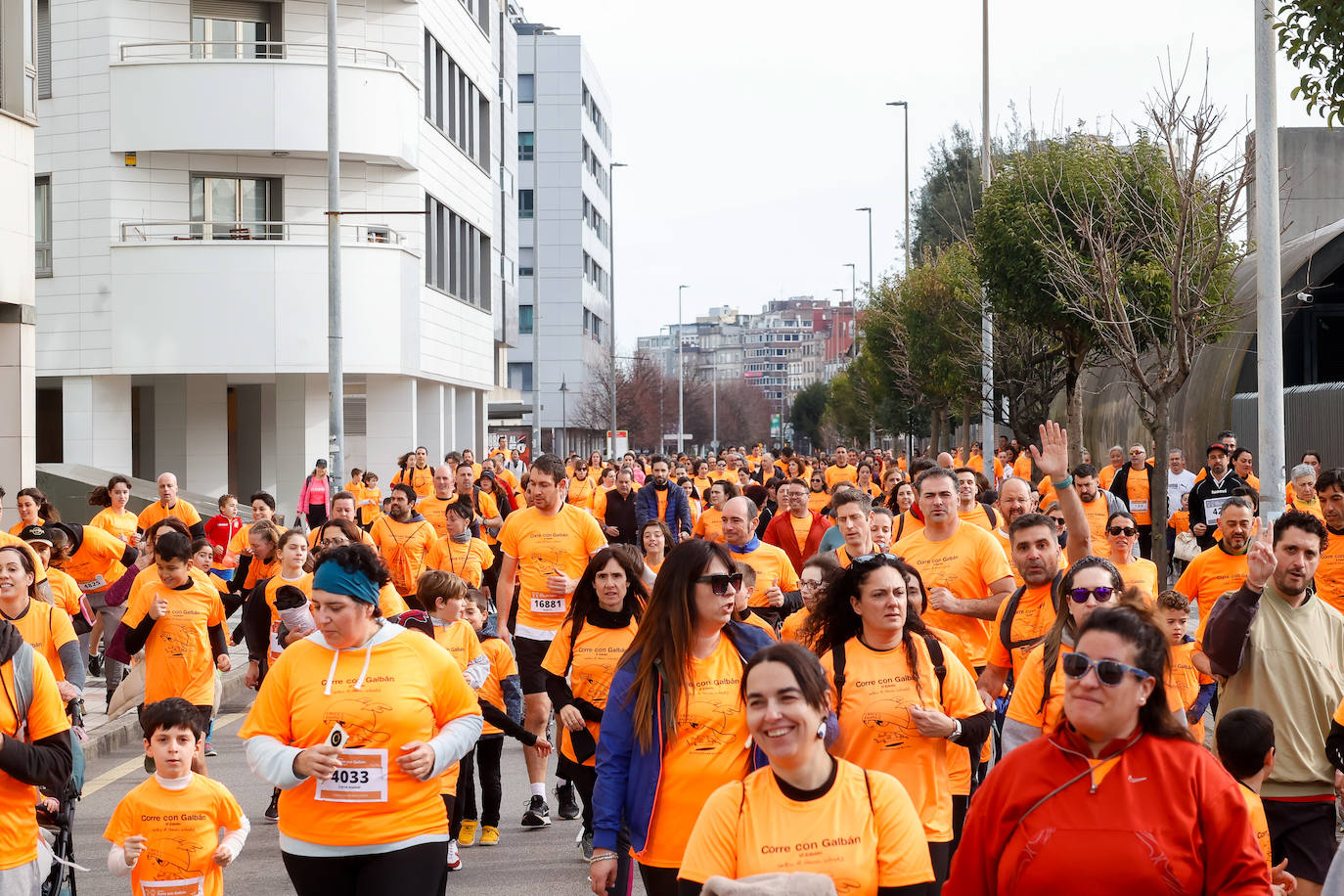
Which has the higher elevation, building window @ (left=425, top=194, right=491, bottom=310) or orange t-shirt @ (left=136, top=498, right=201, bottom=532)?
building window @ (left=425, top=194, right=491, bottom=310)

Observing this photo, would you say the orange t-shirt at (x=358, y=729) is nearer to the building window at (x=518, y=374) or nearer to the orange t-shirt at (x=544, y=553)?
the orange t-shirt at (x=544, y=553)

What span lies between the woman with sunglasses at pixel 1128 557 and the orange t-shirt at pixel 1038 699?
2662mm

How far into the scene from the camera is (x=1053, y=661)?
5492 mm

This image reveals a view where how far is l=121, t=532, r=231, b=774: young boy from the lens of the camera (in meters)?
9.20

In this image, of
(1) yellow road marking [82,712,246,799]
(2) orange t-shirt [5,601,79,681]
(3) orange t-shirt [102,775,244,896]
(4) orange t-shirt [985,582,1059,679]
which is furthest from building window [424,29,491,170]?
(3) orange t-shirt [102,775,244,896]

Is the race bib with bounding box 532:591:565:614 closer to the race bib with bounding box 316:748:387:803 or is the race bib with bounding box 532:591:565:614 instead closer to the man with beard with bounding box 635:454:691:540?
the race bib with bounding box 316:748:387:803

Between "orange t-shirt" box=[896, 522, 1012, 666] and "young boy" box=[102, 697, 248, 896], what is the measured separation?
11.3 ft

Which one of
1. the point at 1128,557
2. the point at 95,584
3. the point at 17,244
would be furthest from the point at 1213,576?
the point at 17,244

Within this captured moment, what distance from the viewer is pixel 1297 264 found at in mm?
23938

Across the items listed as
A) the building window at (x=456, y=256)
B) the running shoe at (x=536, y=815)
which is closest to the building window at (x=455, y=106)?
the building window at (x=456, y=256)

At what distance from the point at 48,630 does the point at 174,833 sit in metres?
1.74

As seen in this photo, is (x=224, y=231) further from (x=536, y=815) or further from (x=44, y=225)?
(x=536, y=815)

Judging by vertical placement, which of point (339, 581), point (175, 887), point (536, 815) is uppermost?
point (339, 581)

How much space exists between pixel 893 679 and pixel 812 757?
5.20 feet
